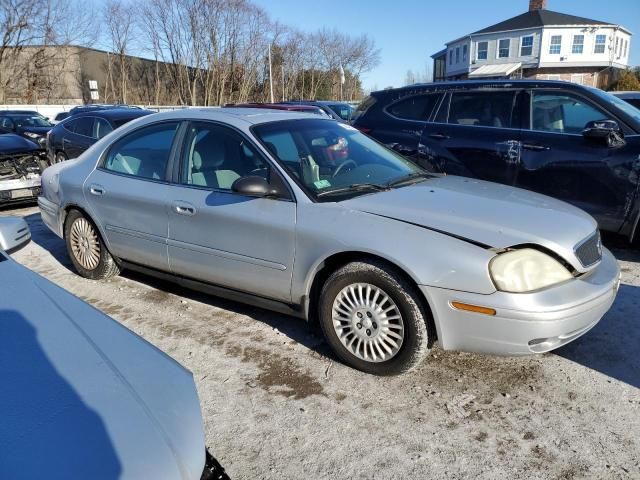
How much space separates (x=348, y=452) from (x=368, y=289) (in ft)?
3.01

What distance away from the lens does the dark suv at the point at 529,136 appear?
486 cm

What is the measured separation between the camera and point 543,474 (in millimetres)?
2264

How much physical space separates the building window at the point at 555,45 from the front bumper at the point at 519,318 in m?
50.2

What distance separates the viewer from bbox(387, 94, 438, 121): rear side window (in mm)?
6113

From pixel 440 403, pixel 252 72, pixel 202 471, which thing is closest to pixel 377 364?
pixel 440 403

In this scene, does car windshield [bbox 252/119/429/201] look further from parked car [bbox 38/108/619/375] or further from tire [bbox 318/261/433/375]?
tire [bbox 318/261/433/375]

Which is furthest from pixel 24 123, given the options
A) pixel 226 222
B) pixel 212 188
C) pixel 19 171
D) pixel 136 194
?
pixel 226 222

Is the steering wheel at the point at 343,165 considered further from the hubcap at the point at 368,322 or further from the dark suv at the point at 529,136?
the dark suv at the point at 529,136

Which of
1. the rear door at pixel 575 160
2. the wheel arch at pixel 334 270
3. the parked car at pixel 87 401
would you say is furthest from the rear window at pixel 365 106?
the parked car at pixel 87 401

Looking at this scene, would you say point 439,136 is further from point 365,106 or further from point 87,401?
point 87,401

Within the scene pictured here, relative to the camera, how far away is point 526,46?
46438 mm

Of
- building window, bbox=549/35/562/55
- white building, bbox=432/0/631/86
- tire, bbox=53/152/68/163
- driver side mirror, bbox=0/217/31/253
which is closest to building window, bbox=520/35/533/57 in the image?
Answer: white building, bbox=432/0/631/86

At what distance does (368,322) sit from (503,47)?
51424 millimetres

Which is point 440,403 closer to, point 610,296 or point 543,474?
point 543,474
